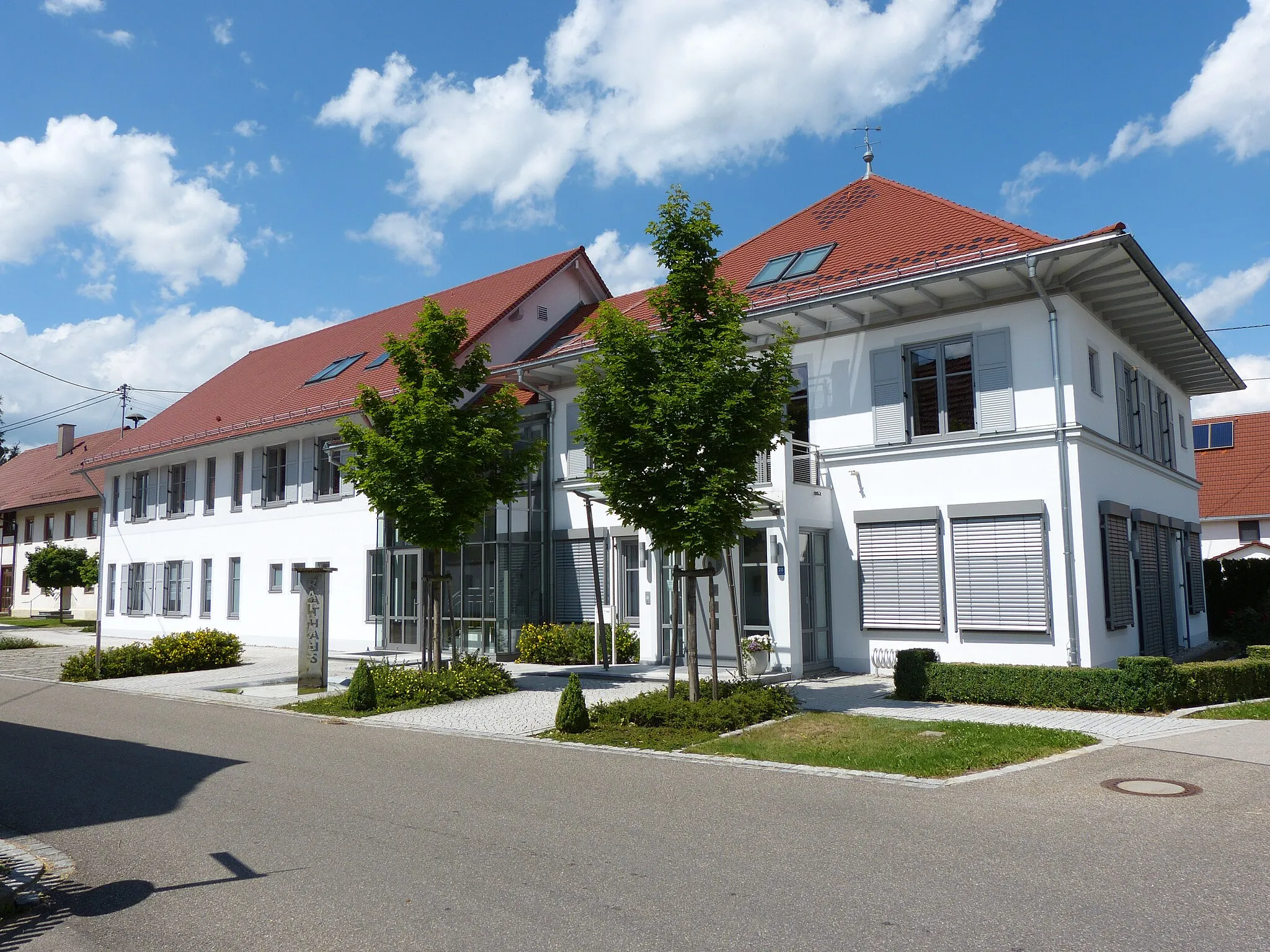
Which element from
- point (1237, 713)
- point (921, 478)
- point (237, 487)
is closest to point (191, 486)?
point (237, 487)

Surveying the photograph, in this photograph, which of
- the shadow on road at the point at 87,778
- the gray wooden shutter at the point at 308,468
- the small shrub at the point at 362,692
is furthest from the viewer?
the gray wooden shutter at the point at 308,468

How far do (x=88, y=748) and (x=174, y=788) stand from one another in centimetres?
313

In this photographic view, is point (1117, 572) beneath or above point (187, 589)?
above

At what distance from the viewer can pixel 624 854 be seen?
250 inches

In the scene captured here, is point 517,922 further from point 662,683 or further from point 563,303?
point 563,303

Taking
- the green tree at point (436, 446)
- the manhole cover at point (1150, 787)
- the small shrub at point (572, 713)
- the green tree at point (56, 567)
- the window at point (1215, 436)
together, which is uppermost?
the window at point (1215, 436)

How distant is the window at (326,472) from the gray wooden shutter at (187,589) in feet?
23.1

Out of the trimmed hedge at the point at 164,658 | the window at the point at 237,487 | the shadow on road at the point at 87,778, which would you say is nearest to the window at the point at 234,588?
Answer: the window at the point at 237,487

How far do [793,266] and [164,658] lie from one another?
1576cm

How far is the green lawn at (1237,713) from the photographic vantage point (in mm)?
12041

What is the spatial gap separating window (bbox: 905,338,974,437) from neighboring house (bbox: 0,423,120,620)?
37.2m

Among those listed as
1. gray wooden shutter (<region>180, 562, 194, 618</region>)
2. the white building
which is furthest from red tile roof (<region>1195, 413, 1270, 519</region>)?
gray wooden shutter (<region>180, 562, 194, 618</region>)

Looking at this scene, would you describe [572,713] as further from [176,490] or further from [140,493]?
[140,493]

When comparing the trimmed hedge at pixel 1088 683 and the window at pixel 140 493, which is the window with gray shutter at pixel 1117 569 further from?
the window at pixel 140 493
